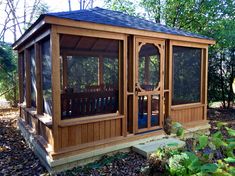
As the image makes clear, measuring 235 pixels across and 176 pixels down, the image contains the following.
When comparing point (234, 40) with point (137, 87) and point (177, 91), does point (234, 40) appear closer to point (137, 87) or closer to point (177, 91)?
point (177, 91)

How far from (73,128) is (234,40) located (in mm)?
6844

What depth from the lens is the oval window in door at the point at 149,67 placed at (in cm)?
448

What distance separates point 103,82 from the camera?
4742 millimetres

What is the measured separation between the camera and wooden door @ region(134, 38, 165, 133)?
440cm

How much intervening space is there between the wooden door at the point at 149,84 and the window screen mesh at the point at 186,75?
474 millimetres

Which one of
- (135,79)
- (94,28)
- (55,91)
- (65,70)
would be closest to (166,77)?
(135,79)

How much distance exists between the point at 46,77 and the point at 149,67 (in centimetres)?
219

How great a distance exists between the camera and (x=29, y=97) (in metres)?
5.27

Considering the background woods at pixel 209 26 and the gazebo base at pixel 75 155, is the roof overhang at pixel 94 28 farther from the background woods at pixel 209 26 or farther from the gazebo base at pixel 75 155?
the background woods at pixel 209 26

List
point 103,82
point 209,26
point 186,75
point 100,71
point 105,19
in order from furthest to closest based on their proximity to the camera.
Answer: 1. point 209,26
2. point 186,75
3. point 100,71
4. point 103,82
5. point 105,19

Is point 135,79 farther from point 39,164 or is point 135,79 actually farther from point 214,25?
point 214,25

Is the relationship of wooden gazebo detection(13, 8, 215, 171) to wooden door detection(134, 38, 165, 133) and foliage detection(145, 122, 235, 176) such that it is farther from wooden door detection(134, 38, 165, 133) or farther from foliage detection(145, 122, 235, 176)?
foliage detection(145, 122, 235, 176)

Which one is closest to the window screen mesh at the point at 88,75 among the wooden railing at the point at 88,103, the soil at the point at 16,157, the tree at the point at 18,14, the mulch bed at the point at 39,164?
the wooden railing at the point at 88,103

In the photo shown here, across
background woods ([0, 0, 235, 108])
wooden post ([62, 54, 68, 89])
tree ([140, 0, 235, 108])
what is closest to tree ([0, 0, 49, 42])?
background woods ([0, 0, 235, 108])
